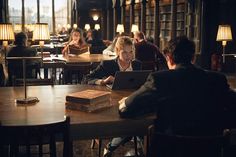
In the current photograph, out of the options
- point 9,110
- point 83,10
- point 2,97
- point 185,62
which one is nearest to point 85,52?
point 2,97

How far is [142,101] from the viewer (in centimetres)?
233

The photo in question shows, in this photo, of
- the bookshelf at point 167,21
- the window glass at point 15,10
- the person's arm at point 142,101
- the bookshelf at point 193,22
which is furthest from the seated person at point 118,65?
the window glass at point 15,10

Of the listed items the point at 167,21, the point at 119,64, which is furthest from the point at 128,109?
the point at 167,21

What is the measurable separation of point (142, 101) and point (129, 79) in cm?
105

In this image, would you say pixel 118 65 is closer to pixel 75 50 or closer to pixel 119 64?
pixel 119 64

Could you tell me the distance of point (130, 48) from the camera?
387 centimetres

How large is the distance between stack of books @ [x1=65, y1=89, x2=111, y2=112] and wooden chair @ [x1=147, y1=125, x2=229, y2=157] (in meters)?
0.73

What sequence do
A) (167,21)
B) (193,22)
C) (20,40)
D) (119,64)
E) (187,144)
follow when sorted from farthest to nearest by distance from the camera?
(167,21)
(193,22)
(20,40)
(119,64)
(187,144)

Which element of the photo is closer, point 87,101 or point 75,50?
point 87,101

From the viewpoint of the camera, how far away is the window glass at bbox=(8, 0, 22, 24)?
20844 millimetres

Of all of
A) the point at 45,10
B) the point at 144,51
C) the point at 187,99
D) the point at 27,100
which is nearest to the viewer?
the point at 187,99

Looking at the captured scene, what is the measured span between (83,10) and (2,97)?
643 inches

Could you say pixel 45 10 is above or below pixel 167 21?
above

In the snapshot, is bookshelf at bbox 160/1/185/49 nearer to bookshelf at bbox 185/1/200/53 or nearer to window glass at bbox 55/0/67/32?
bookshelf at bbox 185/1/200/53
